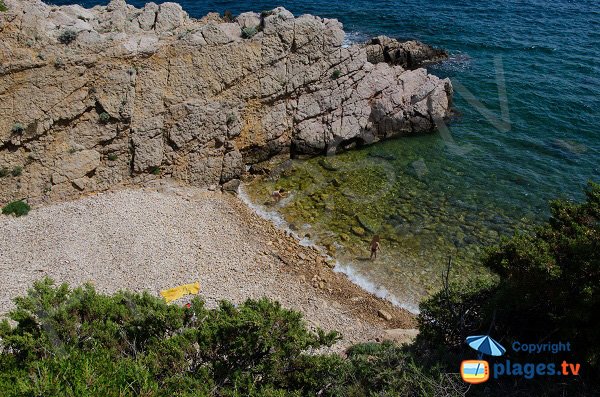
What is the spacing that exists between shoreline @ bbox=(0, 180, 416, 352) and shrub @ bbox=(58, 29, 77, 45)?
802 cm

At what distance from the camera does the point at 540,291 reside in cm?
1381

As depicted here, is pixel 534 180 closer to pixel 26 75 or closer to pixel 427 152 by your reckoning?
pixel 427 152

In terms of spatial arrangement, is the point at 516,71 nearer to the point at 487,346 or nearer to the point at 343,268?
the point at 343,268

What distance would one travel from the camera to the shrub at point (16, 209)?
80.5 ft

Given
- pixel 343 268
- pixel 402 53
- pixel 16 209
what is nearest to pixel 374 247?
pixel 343 268

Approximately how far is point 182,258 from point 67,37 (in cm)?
1281

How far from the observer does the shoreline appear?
21359 mm

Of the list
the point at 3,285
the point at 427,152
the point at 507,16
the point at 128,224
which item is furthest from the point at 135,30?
the point at 507,16

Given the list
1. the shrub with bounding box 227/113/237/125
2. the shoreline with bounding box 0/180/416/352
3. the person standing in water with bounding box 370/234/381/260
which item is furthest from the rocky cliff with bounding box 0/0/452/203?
the person standing in water with bounding box 370/234/381/260

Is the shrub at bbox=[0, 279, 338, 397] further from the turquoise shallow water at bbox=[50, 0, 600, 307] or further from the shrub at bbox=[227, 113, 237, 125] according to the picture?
the shrub at bbox=[227, 113, 237, 125]

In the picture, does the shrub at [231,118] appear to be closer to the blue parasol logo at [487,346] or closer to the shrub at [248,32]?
the shrub at [248,32]

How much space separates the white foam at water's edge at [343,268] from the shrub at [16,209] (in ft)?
36.4

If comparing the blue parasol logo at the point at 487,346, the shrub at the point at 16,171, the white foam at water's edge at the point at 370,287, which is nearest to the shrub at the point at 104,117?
the shrub at the point at 16,171

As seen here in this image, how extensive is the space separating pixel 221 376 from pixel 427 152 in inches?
962
